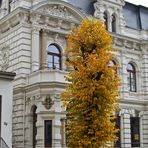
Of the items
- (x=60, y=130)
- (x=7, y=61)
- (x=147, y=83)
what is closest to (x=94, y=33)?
(x=60, y=130)

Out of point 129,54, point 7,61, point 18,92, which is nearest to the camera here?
point 18,92

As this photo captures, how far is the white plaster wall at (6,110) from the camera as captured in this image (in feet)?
79.9

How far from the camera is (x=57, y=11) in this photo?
112 feet

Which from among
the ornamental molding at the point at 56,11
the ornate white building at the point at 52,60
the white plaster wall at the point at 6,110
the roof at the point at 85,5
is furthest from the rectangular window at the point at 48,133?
the roof at the point at 85,5

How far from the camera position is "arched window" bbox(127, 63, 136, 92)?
39.5m

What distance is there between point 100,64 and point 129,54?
1727 cm

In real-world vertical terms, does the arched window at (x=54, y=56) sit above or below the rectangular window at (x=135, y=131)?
above

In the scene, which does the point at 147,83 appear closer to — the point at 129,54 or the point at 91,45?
the point at 129,54

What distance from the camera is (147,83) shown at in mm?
40125

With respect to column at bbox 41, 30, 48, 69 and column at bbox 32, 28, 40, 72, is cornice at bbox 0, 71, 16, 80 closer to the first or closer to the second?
column at bbox 32, 28, 40, 72

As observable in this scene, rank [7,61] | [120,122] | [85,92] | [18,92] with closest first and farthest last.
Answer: [85,92] → [18,92] → [7,61] → [120,122]

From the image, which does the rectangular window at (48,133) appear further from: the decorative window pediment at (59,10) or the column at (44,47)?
the decorative window pediment at (59,10)

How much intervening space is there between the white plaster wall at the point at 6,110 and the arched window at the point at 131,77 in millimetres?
17014

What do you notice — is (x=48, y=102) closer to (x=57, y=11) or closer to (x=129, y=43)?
(x=57, y=11)
